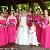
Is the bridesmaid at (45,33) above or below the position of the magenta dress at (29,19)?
below

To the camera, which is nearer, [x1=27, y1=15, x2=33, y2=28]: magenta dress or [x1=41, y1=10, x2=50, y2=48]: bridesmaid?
[x1=41, y1=10, x2=50, y2=48]: bridesmaid

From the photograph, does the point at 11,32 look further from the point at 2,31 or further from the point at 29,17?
the point at 29,17

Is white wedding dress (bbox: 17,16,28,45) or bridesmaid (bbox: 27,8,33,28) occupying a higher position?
bridesmaid (bbox: 27,8,33,28)

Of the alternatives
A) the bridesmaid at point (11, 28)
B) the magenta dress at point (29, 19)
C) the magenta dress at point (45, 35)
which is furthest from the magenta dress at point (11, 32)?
the magenta dress at point (45, 35)

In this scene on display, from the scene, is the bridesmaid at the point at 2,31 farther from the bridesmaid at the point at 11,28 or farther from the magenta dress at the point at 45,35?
the magenta dress at the point at 45,35

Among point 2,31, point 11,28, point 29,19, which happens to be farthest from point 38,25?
point 2,31

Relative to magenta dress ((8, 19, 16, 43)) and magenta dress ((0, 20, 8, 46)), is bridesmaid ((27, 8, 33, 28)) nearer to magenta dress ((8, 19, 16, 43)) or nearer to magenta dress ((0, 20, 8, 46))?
magenta dress ((8, 19, 16, 43))

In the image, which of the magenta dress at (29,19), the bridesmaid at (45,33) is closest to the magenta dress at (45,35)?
the bridesmaid at (45,33)

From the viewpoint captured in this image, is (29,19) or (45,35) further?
(29,19)

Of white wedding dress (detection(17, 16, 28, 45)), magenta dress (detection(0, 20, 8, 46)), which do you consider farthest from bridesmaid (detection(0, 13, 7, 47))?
Answer: white wedding dress (detection(17, 16, 28, 45))

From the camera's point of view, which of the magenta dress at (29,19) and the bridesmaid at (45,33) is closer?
the bridesmaid at (45,33)

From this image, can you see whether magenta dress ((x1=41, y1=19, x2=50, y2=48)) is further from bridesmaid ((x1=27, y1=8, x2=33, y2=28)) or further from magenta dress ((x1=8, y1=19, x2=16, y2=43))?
magenta dress ((x1=8, y1=19, x2=16, y2=43))

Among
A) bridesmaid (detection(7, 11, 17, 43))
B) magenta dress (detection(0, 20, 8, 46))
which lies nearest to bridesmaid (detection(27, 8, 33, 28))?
bridesmaid (detection(7, 11, 17, 43))

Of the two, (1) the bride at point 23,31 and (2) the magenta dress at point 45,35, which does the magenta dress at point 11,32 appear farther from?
(2) the magenta dress at point 45,35
